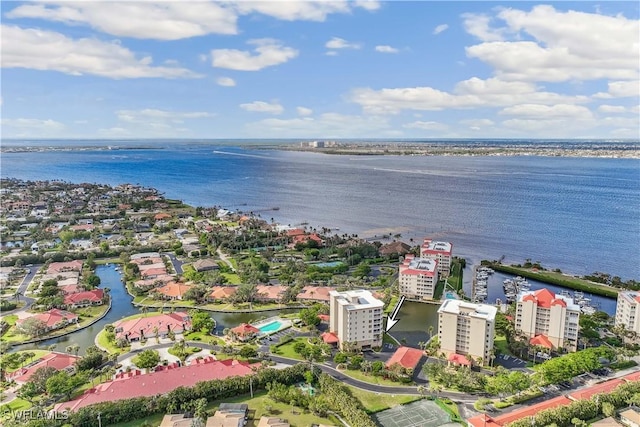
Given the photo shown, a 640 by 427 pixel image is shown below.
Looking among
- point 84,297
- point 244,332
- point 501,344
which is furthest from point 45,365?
point 501,344

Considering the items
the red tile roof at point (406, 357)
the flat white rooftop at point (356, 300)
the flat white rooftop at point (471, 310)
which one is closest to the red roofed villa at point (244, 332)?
the flat white rooftop at point (356, 300)

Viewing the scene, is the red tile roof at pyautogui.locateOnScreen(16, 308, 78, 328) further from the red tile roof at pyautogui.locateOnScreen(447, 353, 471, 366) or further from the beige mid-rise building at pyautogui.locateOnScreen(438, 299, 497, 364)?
the red tile roof at pyautogui.locateOnScreen(447, 353, 471, 366)

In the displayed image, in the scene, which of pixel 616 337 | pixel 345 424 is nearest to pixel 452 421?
pixel 345 424

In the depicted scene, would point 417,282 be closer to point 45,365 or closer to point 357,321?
point 357,321

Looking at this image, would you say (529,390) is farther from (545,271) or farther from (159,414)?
(545,271)

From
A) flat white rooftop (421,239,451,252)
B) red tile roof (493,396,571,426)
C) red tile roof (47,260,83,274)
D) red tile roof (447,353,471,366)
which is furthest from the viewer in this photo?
flat white rooftop (421,239,451,252)

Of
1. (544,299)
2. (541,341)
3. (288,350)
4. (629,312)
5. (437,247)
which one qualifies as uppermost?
(437,247)

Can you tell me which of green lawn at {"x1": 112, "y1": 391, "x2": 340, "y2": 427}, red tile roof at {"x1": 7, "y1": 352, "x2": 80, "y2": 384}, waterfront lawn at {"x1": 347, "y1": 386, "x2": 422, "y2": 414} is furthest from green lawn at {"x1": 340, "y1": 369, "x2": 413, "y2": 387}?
red tile roof at {"x1": 7, "y1": 352, "x2": 80, "y2": 384}
